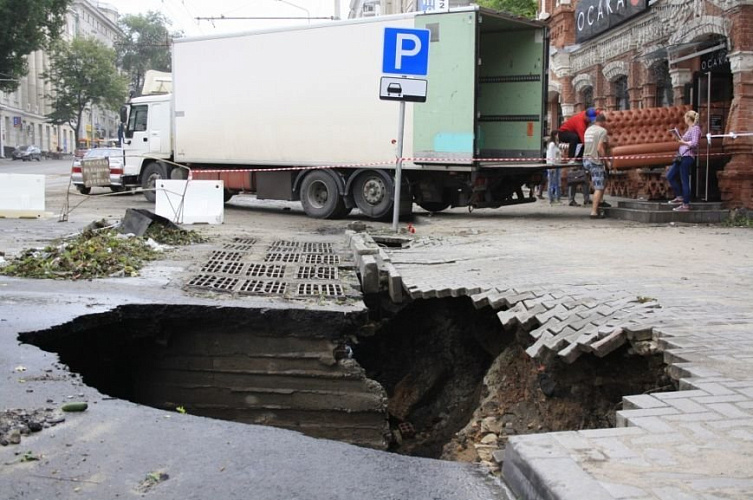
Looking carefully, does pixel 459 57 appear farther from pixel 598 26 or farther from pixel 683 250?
pixel 598 26

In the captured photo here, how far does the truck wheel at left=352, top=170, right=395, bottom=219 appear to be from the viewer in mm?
13977

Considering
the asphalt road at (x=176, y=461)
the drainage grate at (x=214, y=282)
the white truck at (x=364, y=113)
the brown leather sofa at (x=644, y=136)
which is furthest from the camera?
the brown leather sofa at (x=644, y=136)

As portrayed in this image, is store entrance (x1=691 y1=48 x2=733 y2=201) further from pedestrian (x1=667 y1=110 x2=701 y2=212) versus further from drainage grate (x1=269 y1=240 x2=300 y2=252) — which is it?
drainage grate (x1=269 y1=240 x2=300 y2=252)

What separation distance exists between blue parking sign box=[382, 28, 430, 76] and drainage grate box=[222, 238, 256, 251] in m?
3.02

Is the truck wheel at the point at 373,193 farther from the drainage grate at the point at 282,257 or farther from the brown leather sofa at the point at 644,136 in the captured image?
the drainage grate at the point at 282,257

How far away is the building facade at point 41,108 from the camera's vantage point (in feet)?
221

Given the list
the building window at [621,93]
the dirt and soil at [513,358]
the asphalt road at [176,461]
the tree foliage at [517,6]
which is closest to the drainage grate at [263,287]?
the dirt and soil at [513,358]

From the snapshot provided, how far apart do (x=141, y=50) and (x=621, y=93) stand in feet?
277

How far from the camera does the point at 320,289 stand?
6062 millimetres

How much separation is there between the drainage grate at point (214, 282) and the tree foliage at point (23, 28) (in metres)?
39.8

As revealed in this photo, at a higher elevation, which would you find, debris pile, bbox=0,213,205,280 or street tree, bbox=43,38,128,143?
street tree, bbox=43,38,128,143

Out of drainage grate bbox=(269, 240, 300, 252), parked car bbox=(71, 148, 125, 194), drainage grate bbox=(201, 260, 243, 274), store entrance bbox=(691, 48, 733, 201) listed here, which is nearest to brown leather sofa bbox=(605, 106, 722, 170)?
store entrance bbox=(691, 48, 733, 201)

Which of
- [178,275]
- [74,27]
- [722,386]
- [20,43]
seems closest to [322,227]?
[178,275]

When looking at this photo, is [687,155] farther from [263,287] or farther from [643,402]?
[643,402]
